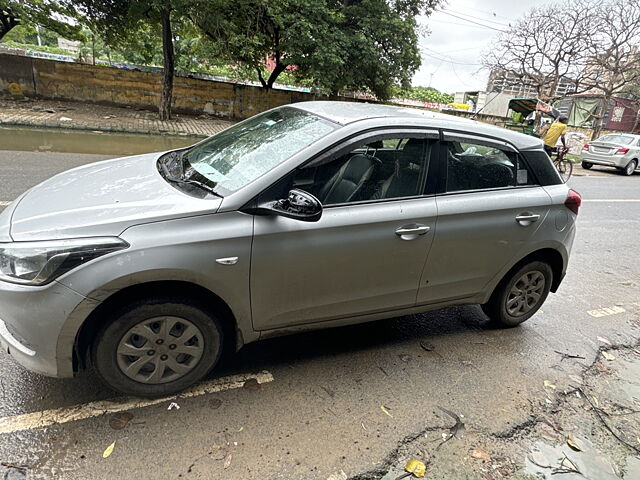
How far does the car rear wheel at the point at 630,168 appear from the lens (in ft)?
52.1

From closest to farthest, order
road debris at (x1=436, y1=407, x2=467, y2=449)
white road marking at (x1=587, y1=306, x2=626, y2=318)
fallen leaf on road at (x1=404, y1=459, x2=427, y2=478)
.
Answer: fallen leaf on road at (x1=404, y1=459, x2=427, y2=478) < road debris at (x1=436, y1=407, x2=467, y2=449) < white road marking at (x1=587, y1=306, x2=626, y2=318)

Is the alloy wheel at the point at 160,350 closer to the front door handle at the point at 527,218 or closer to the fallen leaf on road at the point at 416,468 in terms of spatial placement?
the fallen leaf on road at the point at 416,468

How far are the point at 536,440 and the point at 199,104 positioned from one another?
18937mm

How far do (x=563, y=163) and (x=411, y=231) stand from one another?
519 inches

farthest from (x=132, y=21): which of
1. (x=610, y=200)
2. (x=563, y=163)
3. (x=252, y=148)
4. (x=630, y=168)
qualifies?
(x=630, y=168)

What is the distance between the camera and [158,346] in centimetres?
231

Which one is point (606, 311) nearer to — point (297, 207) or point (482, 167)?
point (482, 167)

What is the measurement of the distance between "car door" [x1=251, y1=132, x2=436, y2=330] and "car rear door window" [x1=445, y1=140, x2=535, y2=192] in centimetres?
22

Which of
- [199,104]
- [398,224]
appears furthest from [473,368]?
[199,104]

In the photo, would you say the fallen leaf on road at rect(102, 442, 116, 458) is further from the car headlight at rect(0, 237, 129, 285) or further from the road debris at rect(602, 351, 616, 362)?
the road debris at rect(602, 351, 616, 362)

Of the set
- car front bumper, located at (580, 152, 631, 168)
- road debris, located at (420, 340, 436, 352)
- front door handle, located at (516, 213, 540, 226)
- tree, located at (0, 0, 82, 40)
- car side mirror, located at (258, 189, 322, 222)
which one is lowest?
road debris, located at (420, 340, 436, 352)

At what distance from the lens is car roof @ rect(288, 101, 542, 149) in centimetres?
285

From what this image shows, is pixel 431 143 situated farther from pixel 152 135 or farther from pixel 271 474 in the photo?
pixel 152 135

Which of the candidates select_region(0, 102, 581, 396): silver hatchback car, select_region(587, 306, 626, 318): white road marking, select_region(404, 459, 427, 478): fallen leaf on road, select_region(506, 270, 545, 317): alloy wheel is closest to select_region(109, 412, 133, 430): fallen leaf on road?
select_region(0, 102, 581, 396): silver hatchback car
